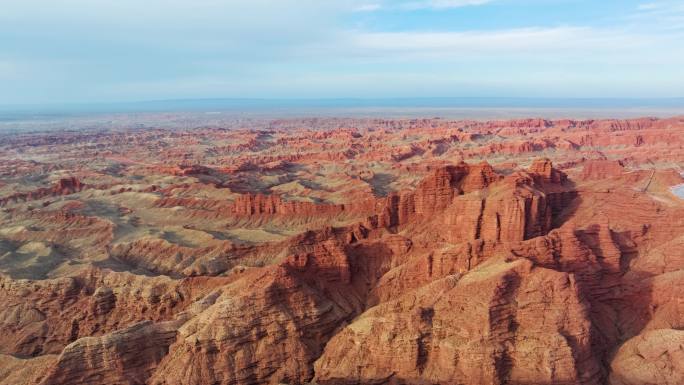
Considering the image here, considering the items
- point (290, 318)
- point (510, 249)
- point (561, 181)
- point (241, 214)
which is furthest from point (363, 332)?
point (241, 214)

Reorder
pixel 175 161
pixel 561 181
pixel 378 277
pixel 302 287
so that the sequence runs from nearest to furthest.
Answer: pixel 302 287 → pixel 378 277 → pixel 561 181 → pixel 175 161

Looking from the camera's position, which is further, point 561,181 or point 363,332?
point 561,181

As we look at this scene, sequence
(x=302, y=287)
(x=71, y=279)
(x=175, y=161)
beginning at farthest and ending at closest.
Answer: (x=175, y=161)
(x=71, y=279)
(x=302, y=287)

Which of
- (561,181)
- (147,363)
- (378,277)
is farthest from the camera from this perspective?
(561,181)

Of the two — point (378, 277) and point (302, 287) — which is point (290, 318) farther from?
point (378, 277)

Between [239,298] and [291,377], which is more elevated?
[239,298]

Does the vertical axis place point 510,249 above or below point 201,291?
above

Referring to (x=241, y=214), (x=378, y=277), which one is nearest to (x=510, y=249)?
(x=378, y=277)

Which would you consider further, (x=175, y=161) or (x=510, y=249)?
(x=175, y=161)

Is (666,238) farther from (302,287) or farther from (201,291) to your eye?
(201,291)
